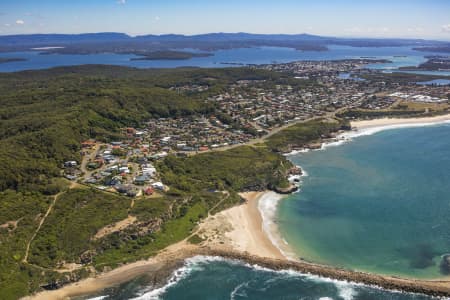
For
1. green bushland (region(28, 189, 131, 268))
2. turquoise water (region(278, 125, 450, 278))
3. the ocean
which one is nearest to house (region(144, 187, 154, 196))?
green bushland (region(28, 189, 131, 268))

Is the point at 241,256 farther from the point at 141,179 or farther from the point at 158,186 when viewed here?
the point at 141,179

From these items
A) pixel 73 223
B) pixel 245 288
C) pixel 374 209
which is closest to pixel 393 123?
pixel 374 209

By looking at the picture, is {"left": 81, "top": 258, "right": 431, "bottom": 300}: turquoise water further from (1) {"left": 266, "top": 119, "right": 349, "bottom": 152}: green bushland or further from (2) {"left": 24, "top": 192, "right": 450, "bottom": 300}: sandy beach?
(1) {"left": 266, "top": 119, "right": 349, "bottom": 152}: green bushland

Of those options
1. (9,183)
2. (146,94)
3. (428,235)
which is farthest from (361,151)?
(9,183)

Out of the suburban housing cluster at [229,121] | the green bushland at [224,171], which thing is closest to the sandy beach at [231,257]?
the green bushland at [224,171]

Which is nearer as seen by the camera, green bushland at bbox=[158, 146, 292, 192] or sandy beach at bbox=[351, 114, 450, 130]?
green bushland at bbox=[158, 146, 292, 192]

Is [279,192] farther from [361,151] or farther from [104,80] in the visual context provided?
[104,80]
